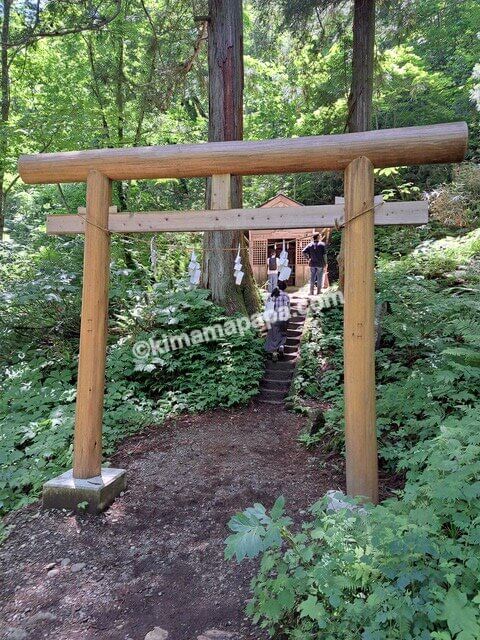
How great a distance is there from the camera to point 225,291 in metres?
7.85

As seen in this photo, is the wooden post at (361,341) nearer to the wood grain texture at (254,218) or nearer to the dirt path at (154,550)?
the wood grain texture at (254,218)

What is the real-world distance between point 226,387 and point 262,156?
13.5 ft

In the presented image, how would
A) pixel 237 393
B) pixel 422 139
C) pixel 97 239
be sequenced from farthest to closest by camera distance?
pixel 237 393
pixel 97 239
pixel 422 139

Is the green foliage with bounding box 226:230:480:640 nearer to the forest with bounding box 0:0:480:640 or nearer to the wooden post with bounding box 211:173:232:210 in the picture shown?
the forest with bounding box 0:0:480:640

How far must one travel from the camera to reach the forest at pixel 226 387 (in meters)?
2.02

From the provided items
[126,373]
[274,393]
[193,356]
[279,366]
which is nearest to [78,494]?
[126,373]

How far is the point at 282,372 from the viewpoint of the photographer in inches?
303

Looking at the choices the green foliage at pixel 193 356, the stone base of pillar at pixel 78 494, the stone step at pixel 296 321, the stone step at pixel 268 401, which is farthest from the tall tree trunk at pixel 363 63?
the stone base of pillar at pixel 78 494

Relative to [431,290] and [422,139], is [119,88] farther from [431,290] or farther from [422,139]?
[422,139]

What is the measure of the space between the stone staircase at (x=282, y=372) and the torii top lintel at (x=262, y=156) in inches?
173

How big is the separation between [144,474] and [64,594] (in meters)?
1.70

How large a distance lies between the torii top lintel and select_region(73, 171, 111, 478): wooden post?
0.22 m

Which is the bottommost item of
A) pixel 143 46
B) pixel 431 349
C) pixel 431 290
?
pixel 431 349

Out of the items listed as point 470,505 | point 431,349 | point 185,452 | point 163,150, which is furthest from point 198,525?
point 431,349
